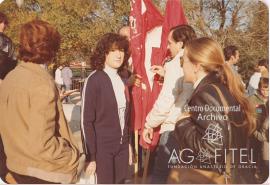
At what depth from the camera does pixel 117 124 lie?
7.29ft

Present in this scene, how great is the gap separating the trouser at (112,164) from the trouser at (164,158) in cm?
20

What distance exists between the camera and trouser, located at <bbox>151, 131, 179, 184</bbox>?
2.27 meters

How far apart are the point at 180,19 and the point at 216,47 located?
0.46m

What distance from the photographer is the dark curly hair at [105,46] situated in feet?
7.20

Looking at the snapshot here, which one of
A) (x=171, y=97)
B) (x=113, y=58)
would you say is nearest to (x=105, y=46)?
(x=113, y=58)

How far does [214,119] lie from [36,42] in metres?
1.01

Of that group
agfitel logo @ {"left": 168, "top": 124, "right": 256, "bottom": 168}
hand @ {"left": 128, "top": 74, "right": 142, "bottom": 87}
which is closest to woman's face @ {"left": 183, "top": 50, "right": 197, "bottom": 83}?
agfitel logo @ {"left": 168, "top": 124, "right": 256, "bottom": 168}

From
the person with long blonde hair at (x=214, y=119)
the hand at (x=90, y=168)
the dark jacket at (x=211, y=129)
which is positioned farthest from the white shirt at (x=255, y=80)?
the hand at (x=90, y=168)

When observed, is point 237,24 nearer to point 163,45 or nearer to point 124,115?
point 163,45

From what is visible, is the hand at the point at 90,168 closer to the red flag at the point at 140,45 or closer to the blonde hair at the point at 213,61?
the red flag at the point at 140,45

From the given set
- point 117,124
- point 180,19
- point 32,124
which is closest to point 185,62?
point 180,19

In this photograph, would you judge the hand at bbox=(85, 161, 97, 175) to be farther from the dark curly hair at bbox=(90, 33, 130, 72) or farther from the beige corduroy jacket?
the dark curly hair at bbox=(90, 33, 130, 72)

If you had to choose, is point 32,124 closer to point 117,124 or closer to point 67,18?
point 117,124

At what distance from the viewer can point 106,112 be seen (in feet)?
7.09
